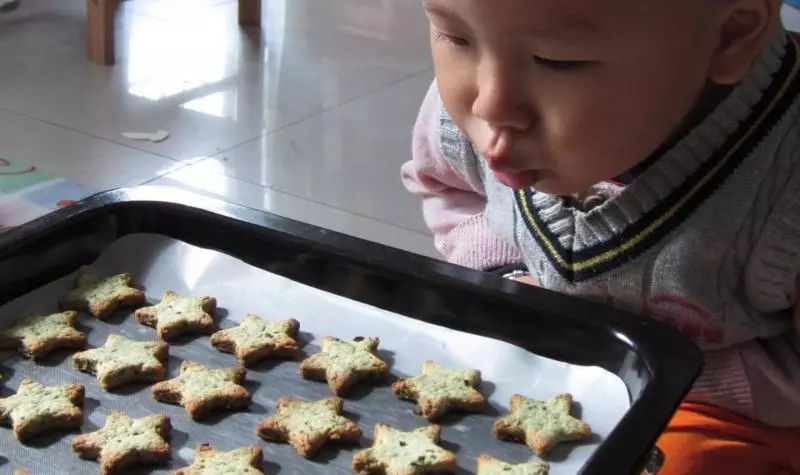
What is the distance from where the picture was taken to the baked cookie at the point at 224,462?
579mm

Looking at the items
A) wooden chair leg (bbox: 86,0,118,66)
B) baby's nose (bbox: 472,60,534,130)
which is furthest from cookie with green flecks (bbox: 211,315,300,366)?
wooden chair leg (bbox: 86,0,118,66)

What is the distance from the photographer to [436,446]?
0.60m

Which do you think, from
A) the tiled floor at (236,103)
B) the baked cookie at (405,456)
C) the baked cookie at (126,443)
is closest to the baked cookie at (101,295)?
the baked cookie at (126,443)

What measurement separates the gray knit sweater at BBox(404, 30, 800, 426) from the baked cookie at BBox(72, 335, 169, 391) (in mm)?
270

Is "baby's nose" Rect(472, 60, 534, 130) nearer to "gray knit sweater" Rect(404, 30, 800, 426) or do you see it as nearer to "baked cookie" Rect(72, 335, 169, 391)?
"gray knit sweater" Rect(404, 30, 800, 426)

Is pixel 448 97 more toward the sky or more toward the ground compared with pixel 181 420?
more toward the sky

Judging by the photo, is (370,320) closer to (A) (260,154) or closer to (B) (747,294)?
(B) (747,294)

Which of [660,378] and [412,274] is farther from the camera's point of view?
[412,274]

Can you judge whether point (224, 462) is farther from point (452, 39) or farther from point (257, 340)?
point (452, 39)

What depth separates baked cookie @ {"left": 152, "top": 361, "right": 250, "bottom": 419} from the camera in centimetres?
63

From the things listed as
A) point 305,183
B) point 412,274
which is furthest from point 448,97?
point 305,183

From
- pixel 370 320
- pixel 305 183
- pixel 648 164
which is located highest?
pixel 648 164

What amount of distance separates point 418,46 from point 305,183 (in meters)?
0.76

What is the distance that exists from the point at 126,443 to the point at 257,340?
128 mm
